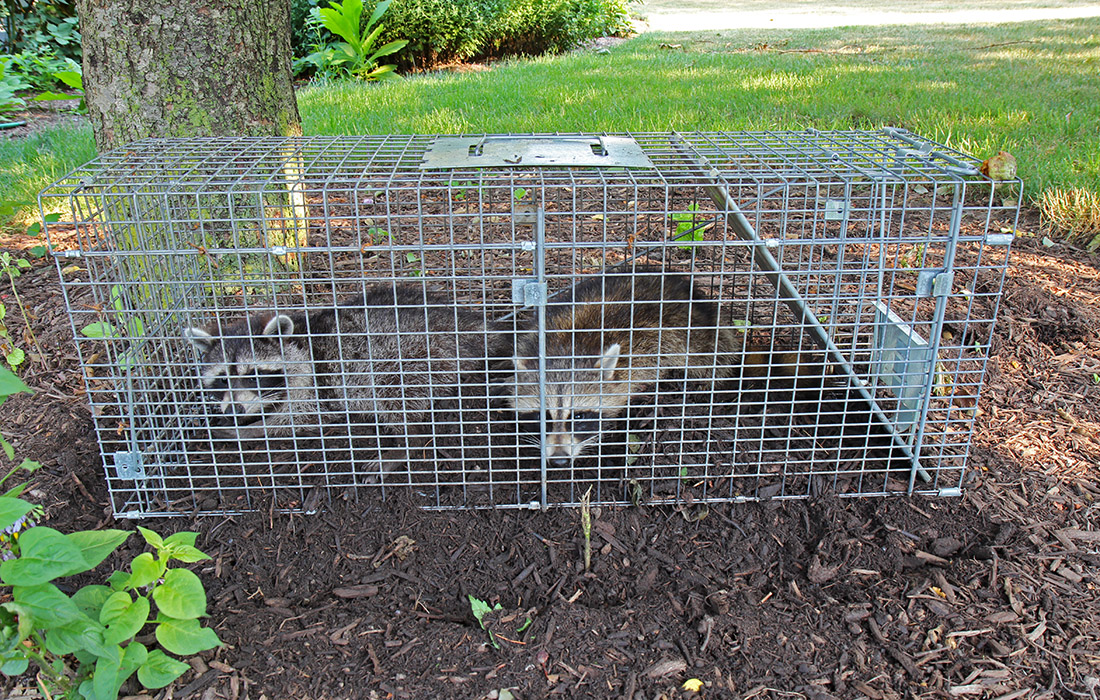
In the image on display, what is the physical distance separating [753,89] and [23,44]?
445 inches

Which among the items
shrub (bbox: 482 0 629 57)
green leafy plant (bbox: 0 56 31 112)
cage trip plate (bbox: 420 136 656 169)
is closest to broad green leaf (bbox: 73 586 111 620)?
cage trip plate (bbox: 420 136 656 169)

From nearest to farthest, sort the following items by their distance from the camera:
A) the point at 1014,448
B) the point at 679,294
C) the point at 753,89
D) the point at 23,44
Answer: the point at 1014,448 → the point at 679,294 → the point at 753,89 → the point at 23,44

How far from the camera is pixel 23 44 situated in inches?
486

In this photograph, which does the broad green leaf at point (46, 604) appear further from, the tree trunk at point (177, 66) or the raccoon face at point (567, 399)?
the tree trunk at point (177, 66)

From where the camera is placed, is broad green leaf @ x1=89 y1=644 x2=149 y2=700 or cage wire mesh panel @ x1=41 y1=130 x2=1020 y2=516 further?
cage wire mesh panel @ x1=41 y1=130 x2=1020 y2=516

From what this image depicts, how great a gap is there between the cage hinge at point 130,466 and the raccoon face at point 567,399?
65.8 inches

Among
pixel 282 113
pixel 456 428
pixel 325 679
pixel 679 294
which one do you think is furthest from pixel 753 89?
pixel 325 679

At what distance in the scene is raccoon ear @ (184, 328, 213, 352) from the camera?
11.7 feet

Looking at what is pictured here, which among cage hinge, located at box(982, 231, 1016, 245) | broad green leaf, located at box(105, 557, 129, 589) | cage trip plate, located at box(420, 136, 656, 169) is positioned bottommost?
broad green leaf, located at box(105, 557, 129, 589)

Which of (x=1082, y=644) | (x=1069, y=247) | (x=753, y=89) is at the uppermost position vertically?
(x=753, y=89)

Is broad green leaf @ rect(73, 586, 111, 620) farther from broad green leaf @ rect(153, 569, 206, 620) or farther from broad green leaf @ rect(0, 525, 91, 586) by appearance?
broad green leaf @ rect(0, 525, 91, 586)

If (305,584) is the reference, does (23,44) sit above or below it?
above

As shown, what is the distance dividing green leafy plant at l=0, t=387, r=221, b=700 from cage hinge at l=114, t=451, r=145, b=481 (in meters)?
0.74

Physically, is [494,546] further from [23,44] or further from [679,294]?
[23,44]
